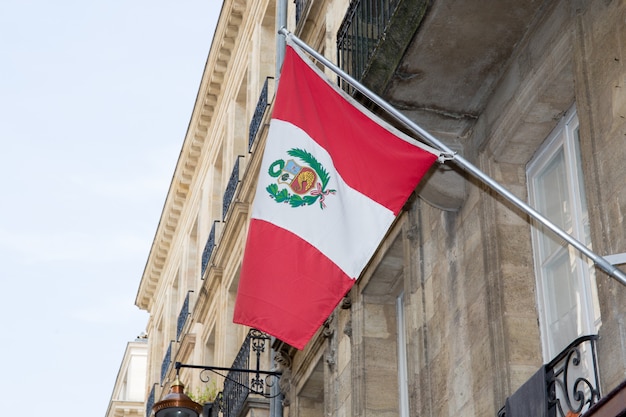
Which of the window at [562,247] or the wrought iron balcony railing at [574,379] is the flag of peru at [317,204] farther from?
the wrought iron balcony railing at [574,379]

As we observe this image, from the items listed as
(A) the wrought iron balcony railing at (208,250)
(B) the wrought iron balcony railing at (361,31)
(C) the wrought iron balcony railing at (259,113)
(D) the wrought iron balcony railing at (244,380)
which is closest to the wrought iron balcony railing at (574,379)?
(B) the wrought iron balcony railing at (361,31)

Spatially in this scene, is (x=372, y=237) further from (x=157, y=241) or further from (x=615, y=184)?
(x=157, y=241)

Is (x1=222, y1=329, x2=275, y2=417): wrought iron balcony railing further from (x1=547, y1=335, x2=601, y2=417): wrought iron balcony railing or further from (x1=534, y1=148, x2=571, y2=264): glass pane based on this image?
(x1=547, y1=335, x2=601, y2=417): wrought iron balcony railing

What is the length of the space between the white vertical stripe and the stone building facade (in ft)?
3.23

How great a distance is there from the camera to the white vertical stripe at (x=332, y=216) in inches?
306

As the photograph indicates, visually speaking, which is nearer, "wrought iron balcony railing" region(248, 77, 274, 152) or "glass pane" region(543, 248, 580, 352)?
"glass pane" region(543, 248, 580, 352)

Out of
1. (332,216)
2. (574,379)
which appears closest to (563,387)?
(574,379)

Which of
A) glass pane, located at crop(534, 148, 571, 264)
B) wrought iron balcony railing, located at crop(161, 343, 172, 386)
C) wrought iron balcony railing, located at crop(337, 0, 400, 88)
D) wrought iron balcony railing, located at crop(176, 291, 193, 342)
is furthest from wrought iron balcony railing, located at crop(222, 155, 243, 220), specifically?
glass pane, located at crop(534, 148, 571, 264)

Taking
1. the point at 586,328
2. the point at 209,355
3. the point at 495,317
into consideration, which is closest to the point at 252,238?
the point at 495,317

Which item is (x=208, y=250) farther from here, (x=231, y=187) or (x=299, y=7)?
(x=299, y=7)

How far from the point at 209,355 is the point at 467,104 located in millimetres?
13836

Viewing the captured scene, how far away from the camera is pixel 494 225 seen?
870 centimetres

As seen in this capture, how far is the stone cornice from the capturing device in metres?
23.0

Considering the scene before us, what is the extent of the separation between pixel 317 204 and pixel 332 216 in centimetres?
16
